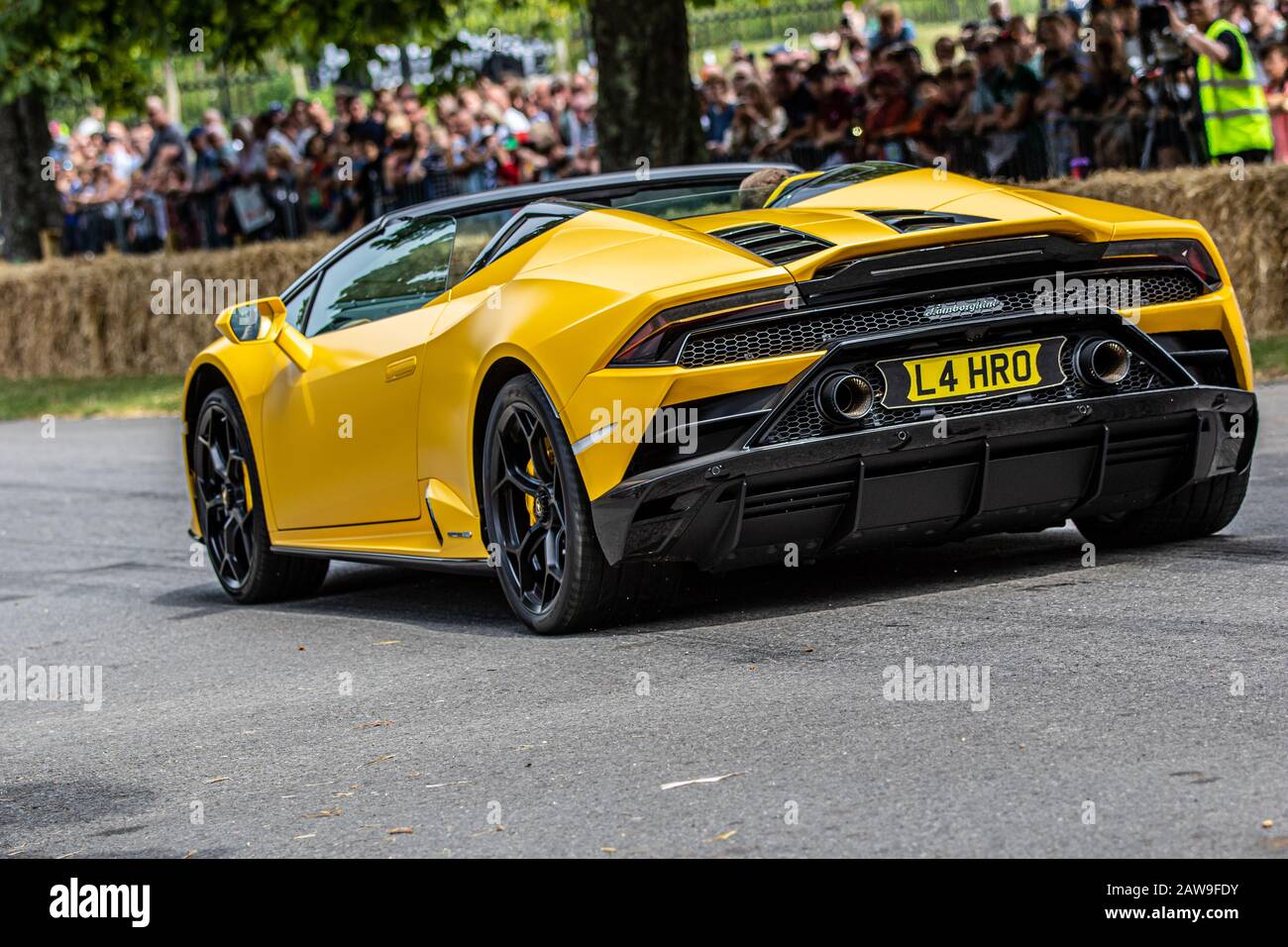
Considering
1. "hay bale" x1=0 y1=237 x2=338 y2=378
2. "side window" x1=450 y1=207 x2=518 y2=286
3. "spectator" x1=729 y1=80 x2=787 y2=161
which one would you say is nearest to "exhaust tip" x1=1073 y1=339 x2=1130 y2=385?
"side window" x1=450 y1=207 x2=518 y2=286

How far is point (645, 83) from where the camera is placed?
52.9ft

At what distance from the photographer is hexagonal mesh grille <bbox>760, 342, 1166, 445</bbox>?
5652 mm

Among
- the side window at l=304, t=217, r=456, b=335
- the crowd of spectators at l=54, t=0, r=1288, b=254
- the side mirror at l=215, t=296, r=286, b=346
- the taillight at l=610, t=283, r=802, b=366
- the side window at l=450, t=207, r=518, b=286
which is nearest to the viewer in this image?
the taillight at l=610, t=283, r=802, b=366

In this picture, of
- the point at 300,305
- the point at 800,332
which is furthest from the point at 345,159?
the point at 800,332

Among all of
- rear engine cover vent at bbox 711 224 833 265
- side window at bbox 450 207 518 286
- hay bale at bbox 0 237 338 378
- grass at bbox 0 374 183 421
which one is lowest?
grass at bbox 0 374 183 421

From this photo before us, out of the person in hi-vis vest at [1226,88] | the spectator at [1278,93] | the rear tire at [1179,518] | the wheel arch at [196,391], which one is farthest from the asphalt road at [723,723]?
the spectator at [1278,93]

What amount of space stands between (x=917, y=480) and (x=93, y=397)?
55.6 feet

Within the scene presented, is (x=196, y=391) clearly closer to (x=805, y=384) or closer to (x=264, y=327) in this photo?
(x=264, y=327)

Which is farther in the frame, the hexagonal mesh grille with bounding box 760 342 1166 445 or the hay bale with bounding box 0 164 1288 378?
the hay bale with bounding box 0 164 1288 378

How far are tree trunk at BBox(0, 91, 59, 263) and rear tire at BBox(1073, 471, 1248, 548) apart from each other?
885 inches

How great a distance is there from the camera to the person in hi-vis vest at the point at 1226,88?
1401 cm

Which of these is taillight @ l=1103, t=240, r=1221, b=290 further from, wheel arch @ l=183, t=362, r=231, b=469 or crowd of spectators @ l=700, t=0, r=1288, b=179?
crowd of spectators @ l=700, t=0, r=1288, b=179

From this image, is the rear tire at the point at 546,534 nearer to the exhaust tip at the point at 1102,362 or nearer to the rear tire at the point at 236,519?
the exhaust tip at the point at 1102,362

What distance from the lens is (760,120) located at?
18.5 metres
